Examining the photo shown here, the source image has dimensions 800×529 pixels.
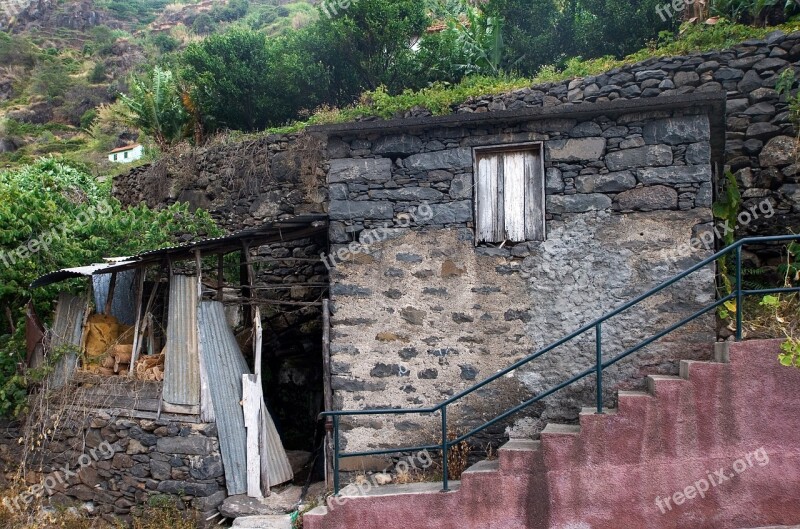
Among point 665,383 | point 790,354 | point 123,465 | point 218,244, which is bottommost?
point 123,465

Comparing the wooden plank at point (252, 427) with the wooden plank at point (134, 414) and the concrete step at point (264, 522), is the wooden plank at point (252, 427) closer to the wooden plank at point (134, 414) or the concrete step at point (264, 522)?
the concrete step at point (264, 522)

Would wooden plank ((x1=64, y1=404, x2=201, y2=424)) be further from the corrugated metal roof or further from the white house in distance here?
the white house in distance

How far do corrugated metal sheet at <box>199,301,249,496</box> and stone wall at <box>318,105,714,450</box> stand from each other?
141 centimetres

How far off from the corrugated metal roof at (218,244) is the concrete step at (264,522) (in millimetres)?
3257

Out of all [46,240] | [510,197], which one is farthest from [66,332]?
[510,197]

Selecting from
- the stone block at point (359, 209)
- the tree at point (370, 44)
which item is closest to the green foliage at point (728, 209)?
the stone block at point (359, 209)

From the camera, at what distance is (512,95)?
9.78 m

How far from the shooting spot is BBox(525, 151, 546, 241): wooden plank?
6645 mm

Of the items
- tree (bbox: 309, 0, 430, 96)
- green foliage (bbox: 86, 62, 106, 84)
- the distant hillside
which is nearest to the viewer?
tree (bbox: 309, 0, 430, 96)

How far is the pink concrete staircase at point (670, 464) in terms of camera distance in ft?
15.9

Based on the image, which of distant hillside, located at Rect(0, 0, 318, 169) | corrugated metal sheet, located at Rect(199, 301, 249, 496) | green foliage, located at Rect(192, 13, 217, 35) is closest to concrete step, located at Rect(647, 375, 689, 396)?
corrugated metal sheet, located at Rect(199, 301, 249, 496)

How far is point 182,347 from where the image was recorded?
743 centimetres

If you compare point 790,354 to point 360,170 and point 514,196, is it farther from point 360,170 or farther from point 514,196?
point 360,170

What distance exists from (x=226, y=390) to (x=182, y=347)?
76cm
